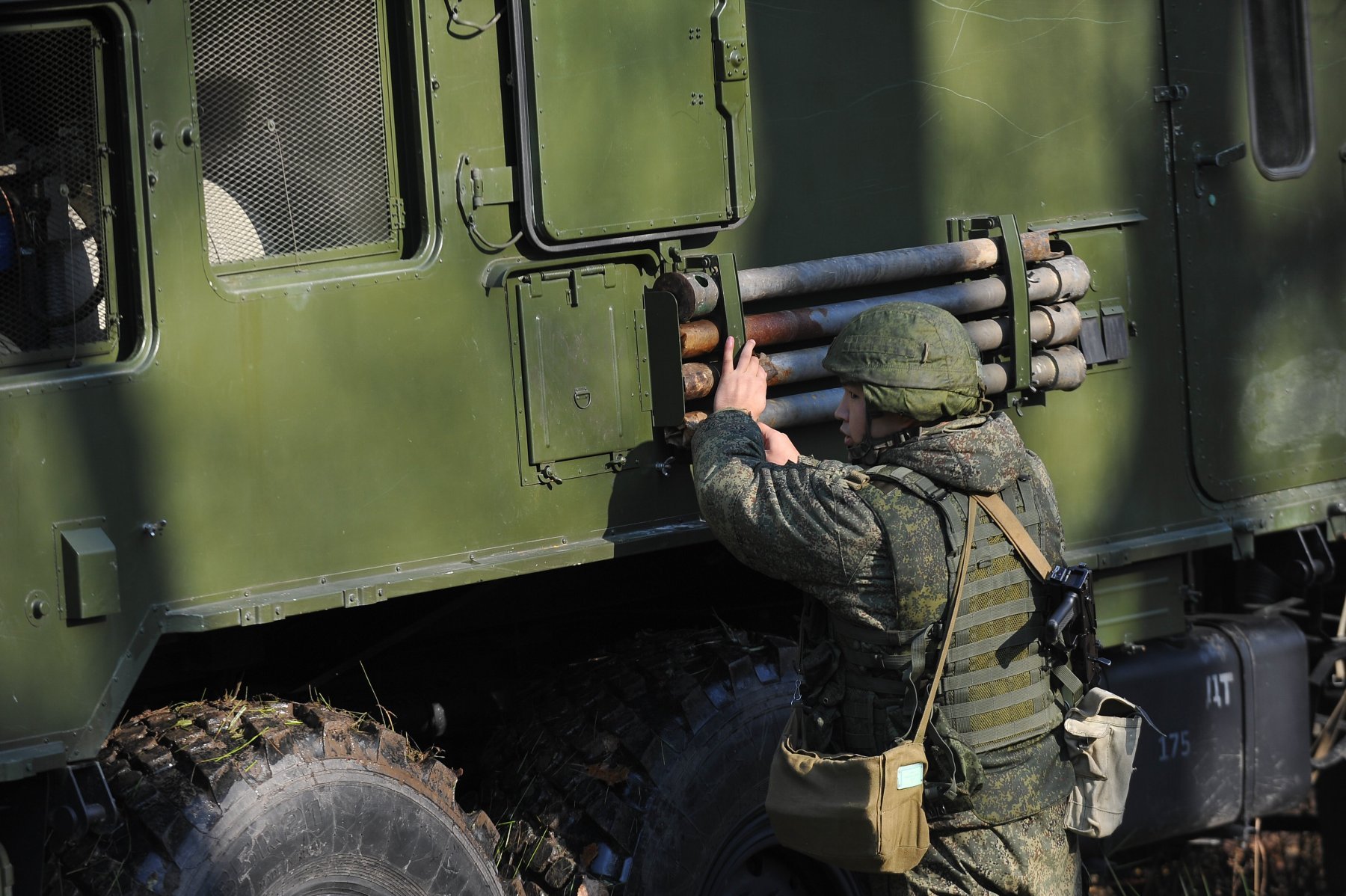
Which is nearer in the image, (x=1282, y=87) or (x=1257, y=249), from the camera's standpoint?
(x=1257, y=249)

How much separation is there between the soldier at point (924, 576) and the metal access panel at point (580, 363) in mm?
323

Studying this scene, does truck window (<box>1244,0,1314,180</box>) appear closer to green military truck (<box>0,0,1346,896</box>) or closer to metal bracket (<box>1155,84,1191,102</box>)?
green military truck (<box>0,0,1346,896</box>)

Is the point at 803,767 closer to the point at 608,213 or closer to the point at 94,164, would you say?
the point at 608,213

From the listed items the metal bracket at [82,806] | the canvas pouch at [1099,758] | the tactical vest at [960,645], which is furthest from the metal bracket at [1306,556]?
the metal bracket at [82,806]

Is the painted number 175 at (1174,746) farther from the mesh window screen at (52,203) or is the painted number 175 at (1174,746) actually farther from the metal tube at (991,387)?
the mesh window screen at (52,203)

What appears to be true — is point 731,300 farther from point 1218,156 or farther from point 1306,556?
point 1306,556

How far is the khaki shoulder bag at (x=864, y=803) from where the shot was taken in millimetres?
3451

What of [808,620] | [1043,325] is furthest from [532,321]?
[1043,325]

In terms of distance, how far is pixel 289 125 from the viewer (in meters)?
3.68

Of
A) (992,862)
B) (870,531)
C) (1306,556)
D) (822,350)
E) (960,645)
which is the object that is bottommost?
(992,862)

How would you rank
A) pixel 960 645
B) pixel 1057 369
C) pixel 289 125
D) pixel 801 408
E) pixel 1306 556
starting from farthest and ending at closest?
pixel 1306 556
pixel 1057 369
pixel 801 408
pixel 289 125
pixel 960 645

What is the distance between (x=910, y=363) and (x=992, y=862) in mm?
1141

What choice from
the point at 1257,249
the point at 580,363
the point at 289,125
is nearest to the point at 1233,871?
the point at 1257,249

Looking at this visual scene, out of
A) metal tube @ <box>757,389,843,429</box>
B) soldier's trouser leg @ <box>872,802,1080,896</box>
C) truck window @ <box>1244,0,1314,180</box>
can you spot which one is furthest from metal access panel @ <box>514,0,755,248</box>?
truck window @ <box>1244,0,1314,180</box>
